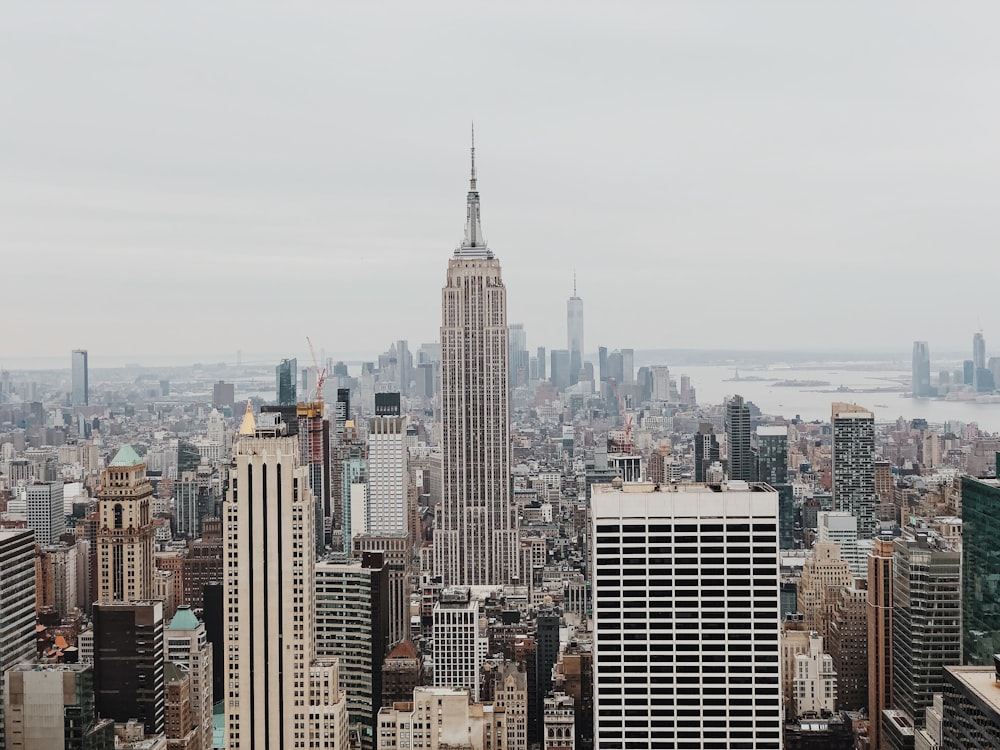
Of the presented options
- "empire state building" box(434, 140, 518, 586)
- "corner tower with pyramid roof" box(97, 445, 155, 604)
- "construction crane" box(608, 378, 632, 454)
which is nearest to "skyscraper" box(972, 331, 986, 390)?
"construction crane" box(608, 378, 632, 454)

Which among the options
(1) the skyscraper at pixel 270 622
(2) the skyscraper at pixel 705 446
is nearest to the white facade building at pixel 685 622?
(1) the skyscraper at pixel 270 622

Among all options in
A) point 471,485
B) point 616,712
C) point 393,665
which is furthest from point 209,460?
point 471,485

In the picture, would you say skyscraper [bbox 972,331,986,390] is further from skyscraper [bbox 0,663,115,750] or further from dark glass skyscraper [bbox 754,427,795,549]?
skyscraper [bbox 0,663,115,750]

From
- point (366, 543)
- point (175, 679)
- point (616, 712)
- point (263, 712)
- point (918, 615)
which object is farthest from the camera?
point (366, 543)

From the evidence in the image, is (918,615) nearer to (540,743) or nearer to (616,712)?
(540,743)

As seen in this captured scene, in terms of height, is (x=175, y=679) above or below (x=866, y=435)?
below

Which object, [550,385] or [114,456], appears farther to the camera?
[550,385]
